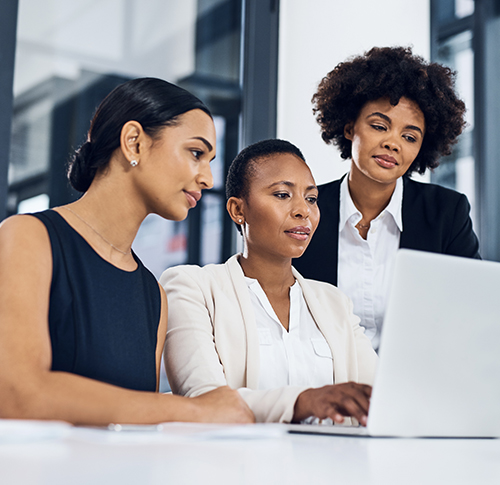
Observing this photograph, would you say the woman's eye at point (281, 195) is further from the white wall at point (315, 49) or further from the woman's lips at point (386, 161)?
the white wall at point (315, 49)

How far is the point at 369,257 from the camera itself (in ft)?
6.06

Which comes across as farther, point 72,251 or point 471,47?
point 471,47

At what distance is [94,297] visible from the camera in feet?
3.76

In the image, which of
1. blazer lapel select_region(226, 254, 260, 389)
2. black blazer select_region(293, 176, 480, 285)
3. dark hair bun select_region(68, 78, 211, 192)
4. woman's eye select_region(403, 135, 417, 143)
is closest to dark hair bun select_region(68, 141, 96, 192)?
dark hair bun select_region(68, 78, 211, 192)

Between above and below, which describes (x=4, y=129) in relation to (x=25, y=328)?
above

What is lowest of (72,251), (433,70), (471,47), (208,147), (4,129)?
(72,251)

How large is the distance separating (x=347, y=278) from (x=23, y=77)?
1511mm

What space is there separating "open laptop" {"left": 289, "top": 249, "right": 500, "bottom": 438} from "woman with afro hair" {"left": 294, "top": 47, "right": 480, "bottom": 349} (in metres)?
0.88

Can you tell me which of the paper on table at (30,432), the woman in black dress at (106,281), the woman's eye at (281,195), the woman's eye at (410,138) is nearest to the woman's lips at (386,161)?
the woman's eye at (410,138)

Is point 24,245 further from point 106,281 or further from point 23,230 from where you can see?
point 106,281

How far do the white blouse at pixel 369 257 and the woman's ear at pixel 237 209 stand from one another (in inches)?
14.5

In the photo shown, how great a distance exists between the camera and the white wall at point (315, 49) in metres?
3.02

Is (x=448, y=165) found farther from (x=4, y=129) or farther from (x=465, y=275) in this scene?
(x=465, y=275)

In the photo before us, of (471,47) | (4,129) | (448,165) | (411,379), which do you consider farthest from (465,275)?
(471,47)
